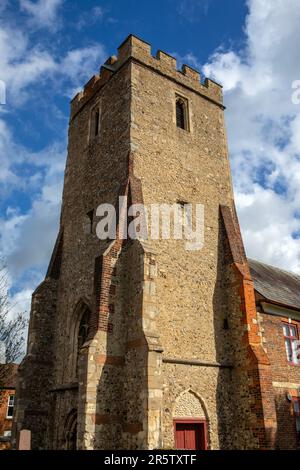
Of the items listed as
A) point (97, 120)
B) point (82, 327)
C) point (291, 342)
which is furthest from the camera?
point (97, 120)

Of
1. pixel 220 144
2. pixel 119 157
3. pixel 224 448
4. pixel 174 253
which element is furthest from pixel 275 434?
pixel 220 144

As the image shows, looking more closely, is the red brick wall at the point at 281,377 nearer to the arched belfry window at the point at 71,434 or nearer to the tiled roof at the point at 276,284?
the tiled roof at the point at 276,284

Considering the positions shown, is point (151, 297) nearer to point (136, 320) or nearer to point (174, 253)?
point (136, 320)

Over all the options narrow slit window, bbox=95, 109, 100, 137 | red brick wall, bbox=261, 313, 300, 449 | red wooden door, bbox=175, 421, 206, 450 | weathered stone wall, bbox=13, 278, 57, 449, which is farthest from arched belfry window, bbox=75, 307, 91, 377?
narrow slit window, bbox=95, 109, 100, 137

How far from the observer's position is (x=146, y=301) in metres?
12.6

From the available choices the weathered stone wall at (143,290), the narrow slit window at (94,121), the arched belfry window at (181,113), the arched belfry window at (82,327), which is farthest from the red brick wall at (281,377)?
the narrow slit window at (94,121)

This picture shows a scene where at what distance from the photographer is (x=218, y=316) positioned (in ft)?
51.3

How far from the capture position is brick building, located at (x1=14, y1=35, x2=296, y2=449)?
40.1 feet

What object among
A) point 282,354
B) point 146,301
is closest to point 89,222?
point 146,301

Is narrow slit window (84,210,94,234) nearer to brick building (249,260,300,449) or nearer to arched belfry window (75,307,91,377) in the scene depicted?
arched belfry window (75,307,91,377)

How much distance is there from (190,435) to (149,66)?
1464cm

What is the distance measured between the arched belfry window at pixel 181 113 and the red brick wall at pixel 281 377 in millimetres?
8916

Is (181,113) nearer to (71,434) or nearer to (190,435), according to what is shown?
(190,435)

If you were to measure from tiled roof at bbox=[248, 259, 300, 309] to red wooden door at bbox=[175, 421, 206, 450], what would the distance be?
595cm
